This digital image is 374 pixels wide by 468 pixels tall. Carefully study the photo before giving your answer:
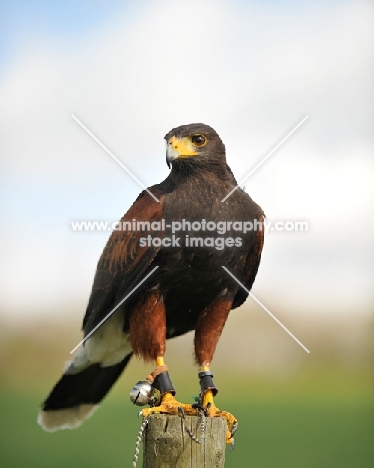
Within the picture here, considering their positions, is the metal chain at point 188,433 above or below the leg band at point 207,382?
below

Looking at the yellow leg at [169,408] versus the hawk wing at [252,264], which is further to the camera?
→ the hawk wing at [252,264]

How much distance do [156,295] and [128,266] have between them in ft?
0.73

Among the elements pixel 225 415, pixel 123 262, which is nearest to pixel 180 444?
pixel 225 415

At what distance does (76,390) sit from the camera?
4.27 metres

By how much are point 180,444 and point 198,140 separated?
1619mm

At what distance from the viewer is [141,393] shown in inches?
130

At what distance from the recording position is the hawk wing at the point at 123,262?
3.53 m

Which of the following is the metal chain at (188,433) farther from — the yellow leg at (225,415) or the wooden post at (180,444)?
the yellow leg at (225,415)

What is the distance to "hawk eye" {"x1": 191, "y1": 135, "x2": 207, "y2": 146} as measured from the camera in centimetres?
358

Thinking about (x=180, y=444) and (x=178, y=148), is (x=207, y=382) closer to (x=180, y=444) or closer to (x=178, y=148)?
(x=180, y=444)

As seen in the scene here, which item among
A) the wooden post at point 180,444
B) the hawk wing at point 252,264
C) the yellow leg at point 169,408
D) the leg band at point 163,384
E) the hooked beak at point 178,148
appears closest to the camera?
the wooden post at point 180,444

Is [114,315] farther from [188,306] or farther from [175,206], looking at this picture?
[175,206]

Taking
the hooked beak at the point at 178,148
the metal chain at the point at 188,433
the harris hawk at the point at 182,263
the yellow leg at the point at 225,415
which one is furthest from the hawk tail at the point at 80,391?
the hooked beak at the point at 178,148

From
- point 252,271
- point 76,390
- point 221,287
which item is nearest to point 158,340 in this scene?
point 221,287
